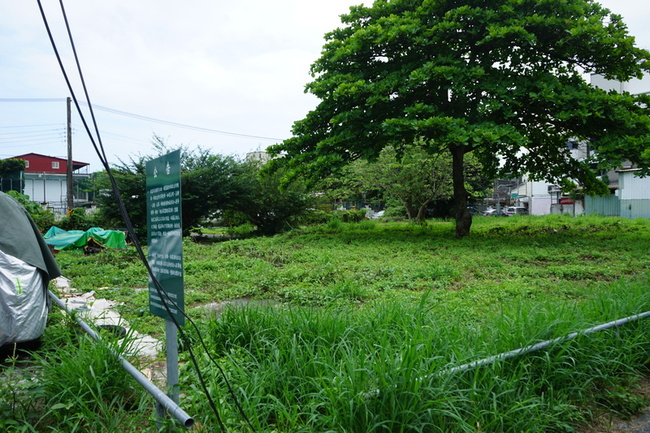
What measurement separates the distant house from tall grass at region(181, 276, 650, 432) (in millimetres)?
44400

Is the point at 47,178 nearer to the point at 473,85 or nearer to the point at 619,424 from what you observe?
the point at 473,85

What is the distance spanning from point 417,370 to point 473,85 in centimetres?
965

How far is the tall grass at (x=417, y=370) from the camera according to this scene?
7.94ft

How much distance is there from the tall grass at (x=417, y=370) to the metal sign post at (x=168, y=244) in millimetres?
424

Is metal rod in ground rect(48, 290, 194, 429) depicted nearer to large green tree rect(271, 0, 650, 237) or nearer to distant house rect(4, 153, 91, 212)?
large green tree rect(271, 0, 650, 237)

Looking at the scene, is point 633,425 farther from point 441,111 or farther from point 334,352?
point 441,111

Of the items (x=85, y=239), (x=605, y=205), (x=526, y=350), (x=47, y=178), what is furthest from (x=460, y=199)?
(x=47, y=178)

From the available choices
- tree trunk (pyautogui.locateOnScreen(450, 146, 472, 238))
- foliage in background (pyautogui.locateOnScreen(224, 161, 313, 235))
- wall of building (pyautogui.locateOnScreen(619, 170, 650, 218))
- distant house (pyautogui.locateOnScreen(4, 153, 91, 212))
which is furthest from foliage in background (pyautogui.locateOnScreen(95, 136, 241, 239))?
distant house (pyautogui.locateOnScreen(4, 153, 91, 212))

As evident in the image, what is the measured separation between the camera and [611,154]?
1012 cm

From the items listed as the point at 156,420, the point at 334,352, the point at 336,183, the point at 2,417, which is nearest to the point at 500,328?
the point at 334,352

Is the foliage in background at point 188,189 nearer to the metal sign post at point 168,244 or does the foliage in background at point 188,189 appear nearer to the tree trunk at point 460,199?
the tree trunk at point 460,199

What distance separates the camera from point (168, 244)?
239 cm

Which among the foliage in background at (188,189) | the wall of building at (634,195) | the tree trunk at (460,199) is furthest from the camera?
the wall of building at (634,195)

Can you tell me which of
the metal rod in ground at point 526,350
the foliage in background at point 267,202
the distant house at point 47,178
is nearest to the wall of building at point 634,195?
the foliage in background at point 267,202
